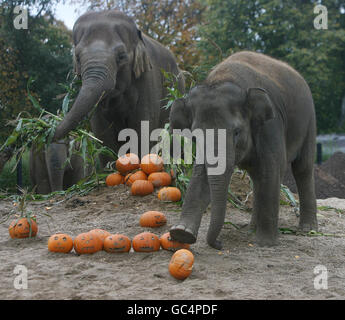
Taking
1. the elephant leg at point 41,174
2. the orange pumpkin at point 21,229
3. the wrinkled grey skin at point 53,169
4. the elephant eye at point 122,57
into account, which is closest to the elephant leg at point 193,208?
the orange pumpkin at point 21,229

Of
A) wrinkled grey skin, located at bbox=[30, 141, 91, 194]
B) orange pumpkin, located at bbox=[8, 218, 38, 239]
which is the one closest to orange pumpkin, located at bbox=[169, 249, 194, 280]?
orange pumpkin, located at bbox=[8, 218, 38, 239]

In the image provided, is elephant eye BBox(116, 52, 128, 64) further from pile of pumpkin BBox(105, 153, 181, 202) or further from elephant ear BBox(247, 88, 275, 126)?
elephant ear BBox(247, 88, 275, 126)

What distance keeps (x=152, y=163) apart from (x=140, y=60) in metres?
1.82

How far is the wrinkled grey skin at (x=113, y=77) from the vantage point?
6.62m

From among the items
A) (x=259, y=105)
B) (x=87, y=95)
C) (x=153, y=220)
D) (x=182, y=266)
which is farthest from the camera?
(x=87, y=95)

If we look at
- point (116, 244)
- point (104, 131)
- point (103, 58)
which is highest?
point (103, 58)

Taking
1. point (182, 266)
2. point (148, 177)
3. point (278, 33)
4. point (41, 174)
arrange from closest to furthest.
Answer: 1. point (182, 266)
2. point (148, 177)
3. point (41, 174)
4. point (278, 33)

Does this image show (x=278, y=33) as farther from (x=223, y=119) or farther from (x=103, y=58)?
(x=223, y=119)

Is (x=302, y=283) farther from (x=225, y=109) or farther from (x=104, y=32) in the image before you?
(x=104, y=32)

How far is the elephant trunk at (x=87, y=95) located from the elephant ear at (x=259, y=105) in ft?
7.96

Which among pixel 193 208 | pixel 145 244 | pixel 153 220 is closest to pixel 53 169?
pixel 153 220

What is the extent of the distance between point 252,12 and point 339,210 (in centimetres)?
1940

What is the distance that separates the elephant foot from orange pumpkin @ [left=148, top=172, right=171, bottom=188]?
2.17m

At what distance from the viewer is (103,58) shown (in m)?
6.82
